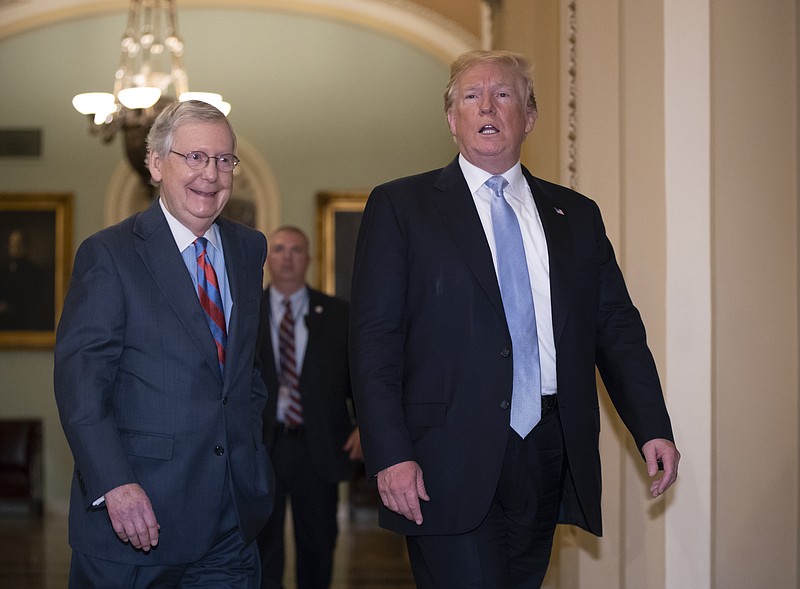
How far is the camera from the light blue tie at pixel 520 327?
9.30 feet

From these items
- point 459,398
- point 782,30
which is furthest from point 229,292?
point 782,30

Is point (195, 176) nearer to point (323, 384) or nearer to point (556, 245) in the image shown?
point (556, 245)

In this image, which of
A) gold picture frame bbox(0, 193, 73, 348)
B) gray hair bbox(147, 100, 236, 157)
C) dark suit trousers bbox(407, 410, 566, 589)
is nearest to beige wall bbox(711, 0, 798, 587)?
dark suit trousers bbox(407, 410, 566, 589)

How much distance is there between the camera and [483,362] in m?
2.80

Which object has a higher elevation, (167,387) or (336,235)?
(336,235)

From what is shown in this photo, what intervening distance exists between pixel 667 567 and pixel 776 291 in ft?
3.47

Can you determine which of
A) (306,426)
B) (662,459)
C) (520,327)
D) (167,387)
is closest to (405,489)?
(520,327)

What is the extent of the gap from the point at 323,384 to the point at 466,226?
2883mm

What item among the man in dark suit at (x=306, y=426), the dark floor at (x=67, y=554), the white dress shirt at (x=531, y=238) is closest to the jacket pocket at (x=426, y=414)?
the white dress shirt at (x=531, y=238)

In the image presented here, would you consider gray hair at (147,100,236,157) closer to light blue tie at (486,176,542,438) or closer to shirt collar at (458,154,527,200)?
shirt collar at (458,154,527,200)

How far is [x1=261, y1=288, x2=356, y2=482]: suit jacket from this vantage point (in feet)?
18.0

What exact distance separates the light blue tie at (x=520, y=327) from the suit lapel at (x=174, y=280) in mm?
755

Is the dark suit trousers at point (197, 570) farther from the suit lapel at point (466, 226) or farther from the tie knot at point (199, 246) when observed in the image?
the suit lapel at point (466, 226)

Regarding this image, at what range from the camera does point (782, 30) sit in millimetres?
3783
